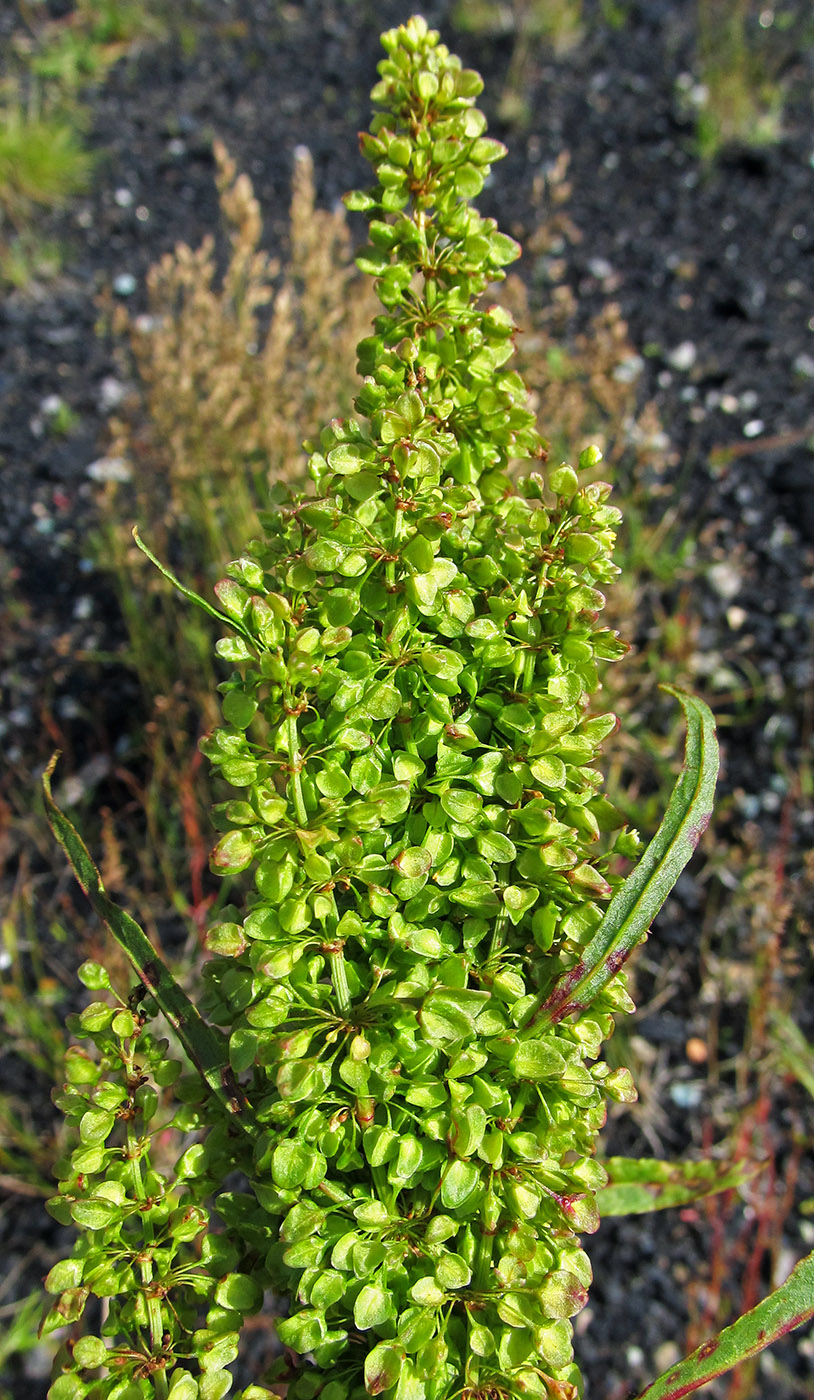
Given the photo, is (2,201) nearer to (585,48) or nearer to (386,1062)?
(585,48)

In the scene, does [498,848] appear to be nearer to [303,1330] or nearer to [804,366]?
[303,1330]

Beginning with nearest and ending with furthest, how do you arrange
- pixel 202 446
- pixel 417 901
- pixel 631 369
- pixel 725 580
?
pixel 417 901
pixel 202 446
pixel 725 580
pixel 631 369

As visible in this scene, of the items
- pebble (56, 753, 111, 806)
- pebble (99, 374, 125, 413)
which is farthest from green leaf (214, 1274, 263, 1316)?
pebble (99, 374, 125, 413)

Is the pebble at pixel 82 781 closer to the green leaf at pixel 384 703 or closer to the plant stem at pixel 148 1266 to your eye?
the plant stem at pixel 148 1266

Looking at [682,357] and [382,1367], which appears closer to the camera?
[382,1367]

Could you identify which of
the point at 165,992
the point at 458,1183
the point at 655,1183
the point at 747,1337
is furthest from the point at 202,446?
the point at 747,1337

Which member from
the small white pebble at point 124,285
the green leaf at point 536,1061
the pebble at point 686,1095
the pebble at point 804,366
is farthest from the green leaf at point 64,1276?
the small white pebble at point 124,285

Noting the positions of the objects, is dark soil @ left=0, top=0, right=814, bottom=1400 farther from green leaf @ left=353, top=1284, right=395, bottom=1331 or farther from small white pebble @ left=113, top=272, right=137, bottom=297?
green leaf @ left=353, top=1284, right=395, bottom=1331
